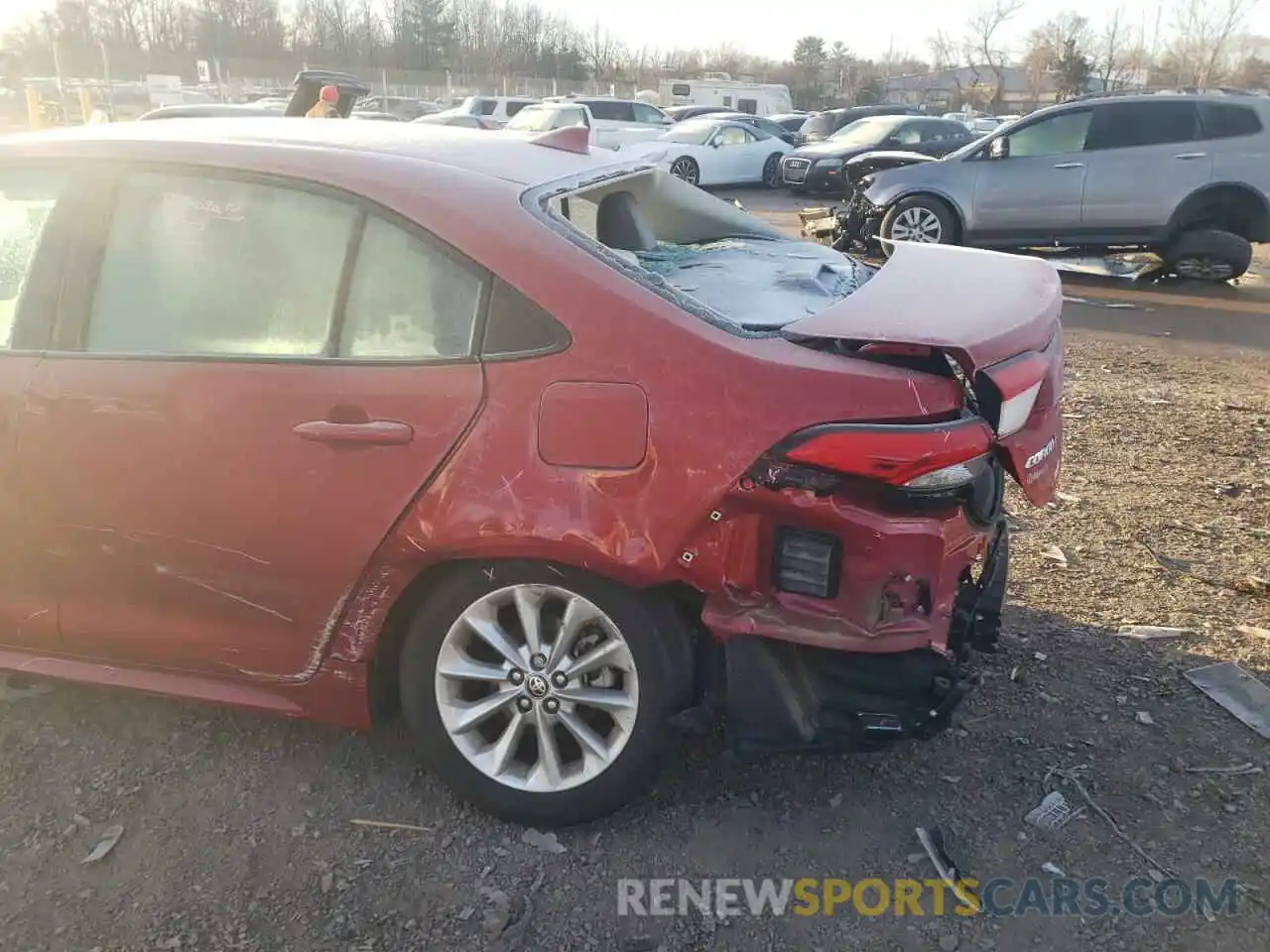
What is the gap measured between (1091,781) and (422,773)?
1.90 meters

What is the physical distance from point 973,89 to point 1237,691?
218ft

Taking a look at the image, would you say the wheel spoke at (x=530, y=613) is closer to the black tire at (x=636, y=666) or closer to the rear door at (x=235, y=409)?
the black tire at (x=636, y=666)

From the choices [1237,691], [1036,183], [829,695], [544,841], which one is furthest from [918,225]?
[544,841]

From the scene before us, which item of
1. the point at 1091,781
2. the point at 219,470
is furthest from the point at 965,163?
the point at 219,470

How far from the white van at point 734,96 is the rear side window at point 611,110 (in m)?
18.9

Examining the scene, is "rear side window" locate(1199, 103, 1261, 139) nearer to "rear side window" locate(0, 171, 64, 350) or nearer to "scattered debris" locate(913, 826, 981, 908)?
"scattered debris" locate(913, 826, 981, 908)

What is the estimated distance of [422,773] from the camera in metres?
3.02

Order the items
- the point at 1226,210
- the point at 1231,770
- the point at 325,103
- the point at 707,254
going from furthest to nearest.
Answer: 1. the point at 1226,210
2. the point at 325,103
3. the point at 707,254
4. the point at 1231,770

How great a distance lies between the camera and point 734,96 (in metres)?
47.3

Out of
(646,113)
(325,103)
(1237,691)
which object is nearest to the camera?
(1237,691)

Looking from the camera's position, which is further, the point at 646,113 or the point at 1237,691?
the point at 646,113

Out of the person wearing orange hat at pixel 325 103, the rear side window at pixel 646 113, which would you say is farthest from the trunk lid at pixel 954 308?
the rear side window at pixel 646 113

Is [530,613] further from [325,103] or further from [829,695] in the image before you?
[325,103]

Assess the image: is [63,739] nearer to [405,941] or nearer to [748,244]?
[405,941]
